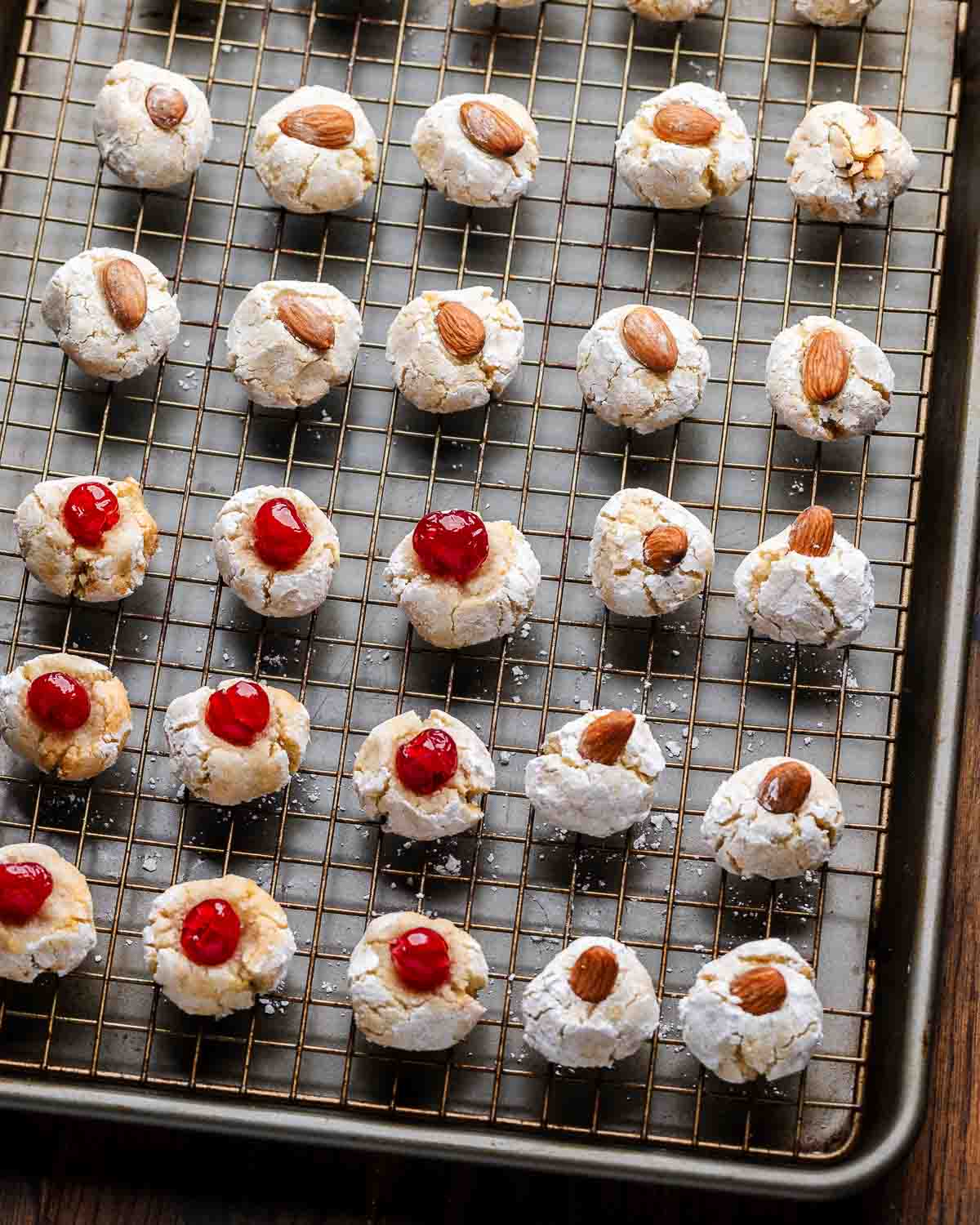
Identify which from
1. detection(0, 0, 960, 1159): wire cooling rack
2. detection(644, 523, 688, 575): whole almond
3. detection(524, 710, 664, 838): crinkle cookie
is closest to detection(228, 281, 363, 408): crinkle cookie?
detection(0, 0, 960, 1159): wire cooling rack

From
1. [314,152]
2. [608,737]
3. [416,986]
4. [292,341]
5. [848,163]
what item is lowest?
[416,986]

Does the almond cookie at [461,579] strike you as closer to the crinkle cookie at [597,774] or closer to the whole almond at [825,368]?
the crinkle cookie at [597,774]

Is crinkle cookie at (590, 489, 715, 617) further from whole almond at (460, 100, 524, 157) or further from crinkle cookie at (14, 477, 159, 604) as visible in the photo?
crinkle cookie at (14, 477, 159, 604)

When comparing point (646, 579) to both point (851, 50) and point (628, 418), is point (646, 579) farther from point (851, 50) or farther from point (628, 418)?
point (851, 50)

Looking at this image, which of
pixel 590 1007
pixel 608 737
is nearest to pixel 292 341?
pixel 608 737

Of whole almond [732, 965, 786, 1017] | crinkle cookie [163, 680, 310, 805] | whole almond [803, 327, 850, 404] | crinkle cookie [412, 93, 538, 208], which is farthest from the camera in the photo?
crinkle cookie [412, 93, 538, 208]

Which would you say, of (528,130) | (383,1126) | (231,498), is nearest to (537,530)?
(231,498)

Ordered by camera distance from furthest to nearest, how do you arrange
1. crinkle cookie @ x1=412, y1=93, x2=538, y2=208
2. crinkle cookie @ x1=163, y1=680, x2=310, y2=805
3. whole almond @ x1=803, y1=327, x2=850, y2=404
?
crinkle cookie @ x1=412, y1=93, x2=538, y2=208, whole almond @ x1=803, y1=327, x2=850, y2=404, crinkle cookie @ x1=163, y1=680, x2=310, y2=805

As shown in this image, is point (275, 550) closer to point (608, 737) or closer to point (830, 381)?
point (608, 737)
